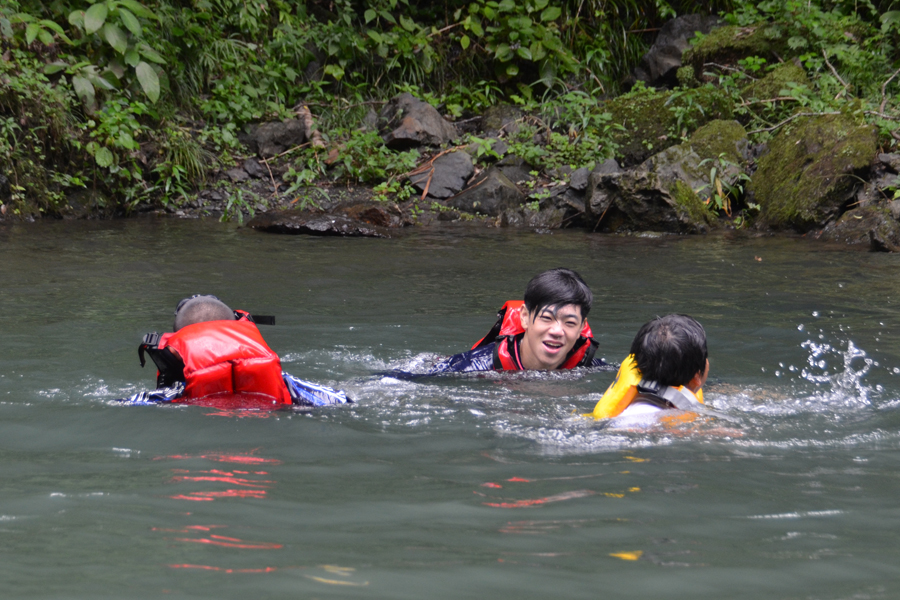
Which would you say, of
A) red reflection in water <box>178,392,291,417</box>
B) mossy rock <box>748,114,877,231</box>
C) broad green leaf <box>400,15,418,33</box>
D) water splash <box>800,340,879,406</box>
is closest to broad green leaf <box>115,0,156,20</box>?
broad green leaf <box>400,15,418,33</box>

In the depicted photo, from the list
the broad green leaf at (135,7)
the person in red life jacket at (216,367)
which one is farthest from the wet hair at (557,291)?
the broad green leaf at (135,7)

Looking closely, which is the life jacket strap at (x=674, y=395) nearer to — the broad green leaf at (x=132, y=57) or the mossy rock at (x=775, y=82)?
the broad green leaf at (x=132, y=57)

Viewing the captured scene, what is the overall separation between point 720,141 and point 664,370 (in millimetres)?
8404

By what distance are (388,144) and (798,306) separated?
25.6 feet

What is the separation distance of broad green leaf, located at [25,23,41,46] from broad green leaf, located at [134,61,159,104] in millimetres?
1173

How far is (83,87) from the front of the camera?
10.7 metres

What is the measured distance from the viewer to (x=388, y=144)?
12.9 meters

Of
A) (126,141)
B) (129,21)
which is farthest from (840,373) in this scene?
(129,21)

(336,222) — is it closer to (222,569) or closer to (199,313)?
(199,313)

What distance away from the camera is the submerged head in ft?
14.1

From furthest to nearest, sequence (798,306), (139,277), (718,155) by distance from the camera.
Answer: (718,155) → (139,277) → (798,306)

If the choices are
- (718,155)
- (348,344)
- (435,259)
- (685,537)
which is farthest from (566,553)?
(718,155)

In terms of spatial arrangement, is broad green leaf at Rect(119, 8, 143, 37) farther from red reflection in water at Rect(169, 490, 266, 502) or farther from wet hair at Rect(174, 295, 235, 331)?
red reflection in water at Rect(169, 490, 266, 502)

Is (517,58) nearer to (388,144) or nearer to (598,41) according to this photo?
(598,41)
